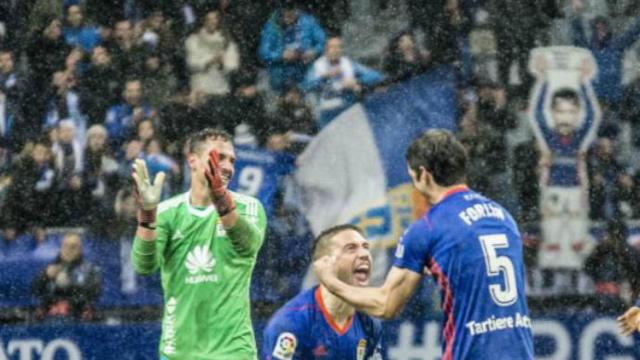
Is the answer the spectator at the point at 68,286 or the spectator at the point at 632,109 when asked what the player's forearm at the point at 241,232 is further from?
the spectator at the point at 632,109

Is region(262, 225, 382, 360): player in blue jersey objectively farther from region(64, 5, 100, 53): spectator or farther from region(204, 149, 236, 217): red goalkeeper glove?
region(64, 5, 100, 53): spectator

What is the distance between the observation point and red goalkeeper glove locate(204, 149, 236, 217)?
7.26 metres

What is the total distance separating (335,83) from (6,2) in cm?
351

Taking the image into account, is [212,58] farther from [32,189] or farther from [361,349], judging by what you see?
[361,349]

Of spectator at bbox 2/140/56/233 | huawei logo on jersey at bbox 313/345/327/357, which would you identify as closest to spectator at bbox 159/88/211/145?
spectator at bbox 2/140/56/233

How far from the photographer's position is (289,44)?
13.6 m

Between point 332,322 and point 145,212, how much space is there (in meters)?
1.10

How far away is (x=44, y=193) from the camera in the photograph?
13.5m

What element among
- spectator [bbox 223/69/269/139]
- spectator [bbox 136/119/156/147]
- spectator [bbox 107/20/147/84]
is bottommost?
spectator [bbox 136/119/156/147]

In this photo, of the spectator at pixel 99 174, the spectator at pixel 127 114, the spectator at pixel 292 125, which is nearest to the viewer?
the spectator at pixel 292 125

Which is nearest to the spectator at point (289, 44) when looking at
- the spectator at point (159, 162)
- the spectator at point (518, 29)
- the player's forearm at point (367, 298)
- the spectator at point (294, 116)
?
the spectator at point (294, 116)

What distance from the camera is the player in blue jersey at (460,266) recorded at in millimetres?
6012

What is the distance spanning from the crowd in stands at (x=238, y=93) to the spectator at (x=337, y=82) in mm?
12

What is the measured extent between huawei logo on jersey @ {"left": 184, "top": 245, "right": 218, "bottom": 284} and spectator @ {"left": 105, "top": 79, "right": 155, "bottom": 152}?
553 cm
